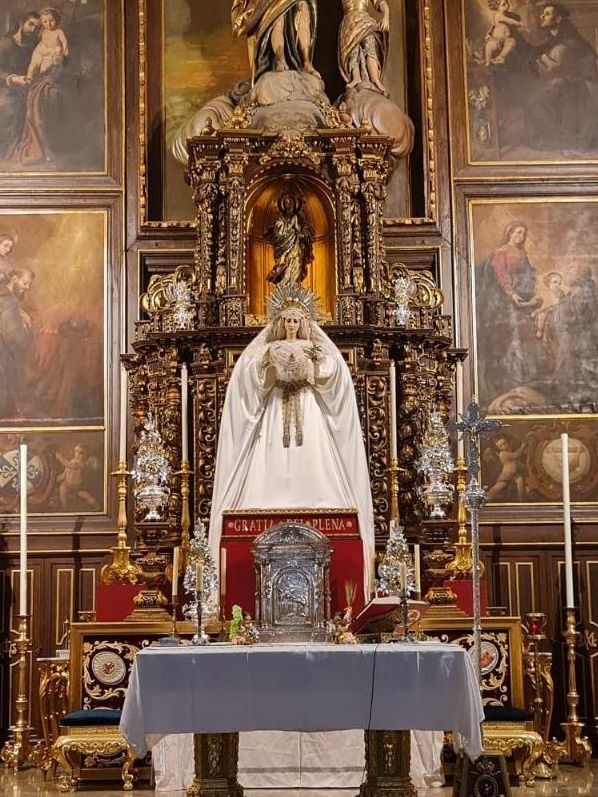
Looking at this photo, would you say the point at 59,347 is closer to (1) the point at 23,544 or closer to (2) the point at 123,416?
(2) the point at 123,416

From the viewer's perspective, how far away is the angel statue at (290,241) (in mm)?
12477

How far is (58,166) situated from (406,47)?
12.9 ft

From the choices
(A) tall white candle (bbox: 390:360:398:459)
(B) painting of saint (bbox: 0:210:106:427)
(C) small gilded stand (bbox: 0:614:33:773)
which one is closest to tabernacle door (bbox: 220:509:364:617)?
(A) tall white candle (bbox: 390:360:398:459)

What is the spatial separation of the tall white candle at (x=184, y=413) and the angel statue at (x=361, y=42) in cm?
371

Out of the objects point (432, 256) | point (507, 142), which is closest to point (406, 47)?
point (507, 142)

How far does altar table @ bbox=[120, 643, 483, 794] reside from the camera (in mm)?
7707

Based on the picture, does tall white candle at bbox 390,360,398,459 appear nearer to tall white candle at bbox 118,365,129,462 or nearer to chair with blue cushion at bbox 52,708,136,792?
tall white candle at bbox 118,365,129,462

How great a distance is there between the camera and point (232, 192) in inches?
482

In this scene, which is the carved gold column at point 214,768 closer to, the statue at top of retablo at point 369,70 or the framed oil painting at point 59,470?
the framed oil painting at point 59,470

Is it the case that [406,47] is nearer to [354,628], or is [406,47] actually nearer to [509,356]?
[509,356]

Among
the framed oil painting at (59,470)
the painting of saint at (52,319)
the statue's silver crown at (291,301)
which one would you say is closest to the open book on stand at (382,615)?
the statue's silver crown at (291,301)

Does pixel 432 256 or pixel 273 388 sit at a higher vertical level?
pixel 432 256

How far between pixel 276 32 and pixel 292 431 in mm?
4631

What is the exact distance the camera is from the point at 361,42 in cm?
1377
